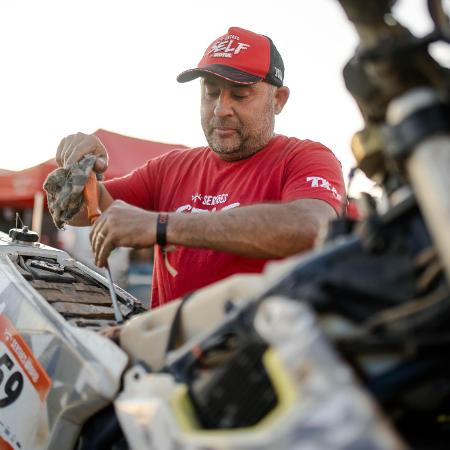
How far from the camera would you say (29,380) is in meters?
1.70

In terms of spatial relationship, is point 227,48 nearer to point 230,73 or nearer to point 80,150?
point 230,73

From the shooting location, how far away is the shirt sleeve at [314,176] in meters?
2.22

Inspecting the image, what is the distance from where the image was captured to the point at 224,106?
2629 mm

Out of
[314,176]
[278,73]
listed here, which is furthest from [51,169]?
[314,176]

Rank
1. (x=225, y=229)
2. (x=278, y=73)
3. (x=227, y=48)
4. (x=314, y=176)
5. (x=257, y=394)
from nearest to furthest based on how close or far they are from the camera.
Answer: (x=257, y=394) → (x=225, y=229) → (x=314, y=176) → (x=227, y=48) → (x=278, y=73)

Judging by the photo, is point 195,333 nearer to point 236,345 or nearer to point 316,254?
point 236,345

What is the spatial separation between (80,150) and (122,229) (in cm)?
70

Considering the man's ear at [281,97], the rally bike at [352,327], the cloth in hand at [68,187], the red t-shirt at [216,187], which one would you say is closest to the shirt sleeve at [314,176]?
the red t-shirt at [216,187]

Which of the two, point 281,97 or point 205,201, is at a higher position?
point 281,97

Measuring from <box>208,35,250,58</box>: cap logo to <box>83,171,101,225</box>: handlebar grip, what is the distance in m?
0.78

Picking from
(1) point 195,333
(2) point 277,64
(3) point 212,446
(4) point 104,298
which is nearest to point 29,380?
(4) point 104,298

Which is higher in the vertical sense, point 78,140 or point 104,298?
point 78,140

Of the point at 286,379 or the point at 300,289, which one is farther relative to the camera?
the point at 300,289

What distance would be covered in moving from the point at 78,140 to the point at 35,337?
920 mm
